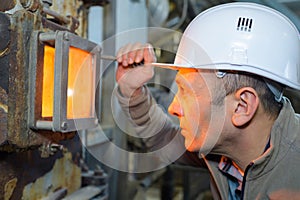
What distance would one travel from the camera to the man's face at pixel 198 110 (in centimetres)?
80

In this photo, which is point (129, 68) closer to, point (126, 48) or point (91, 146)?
point (126, 48)

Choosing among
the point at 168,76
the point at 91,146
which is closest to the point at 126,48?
the point at 91,146

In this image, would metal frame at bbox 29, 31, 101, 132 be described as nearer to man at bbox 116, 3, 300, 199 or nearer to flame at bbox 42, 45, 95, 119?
flame at bbox 42, 45, 95, 119

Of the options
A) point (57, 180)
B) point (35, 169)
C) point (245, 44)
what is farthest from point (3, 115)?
point (245, 44)

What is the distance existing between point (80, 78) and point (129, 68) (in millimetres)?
252

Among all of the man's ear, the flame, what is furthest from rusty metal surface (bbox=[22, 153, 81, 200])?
the man's ear

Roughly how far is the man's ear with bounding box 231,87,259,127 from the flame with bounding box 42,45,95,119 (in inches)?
13.8

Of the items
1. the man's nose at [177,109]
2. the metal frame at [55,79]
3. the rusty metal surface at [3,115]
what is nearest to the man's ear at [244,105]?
the man's nose at [177,109]

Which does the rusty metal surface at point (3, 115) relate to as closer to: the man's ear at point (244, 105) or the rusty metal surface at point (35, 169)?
the rusty metal surface at point (35, 169)

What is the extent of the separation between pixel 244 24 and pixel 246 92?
0.53ft

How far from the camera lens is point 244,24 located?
0.77 metres

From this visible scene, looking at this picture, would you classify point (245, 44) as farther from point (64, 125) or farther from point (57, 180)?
point (57, 180)

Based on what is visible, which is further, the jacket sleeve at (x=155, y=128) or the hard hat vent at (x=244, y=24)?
the jacket sleeve at (x=155, y=128)

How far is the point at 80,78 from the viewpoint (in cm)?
71
